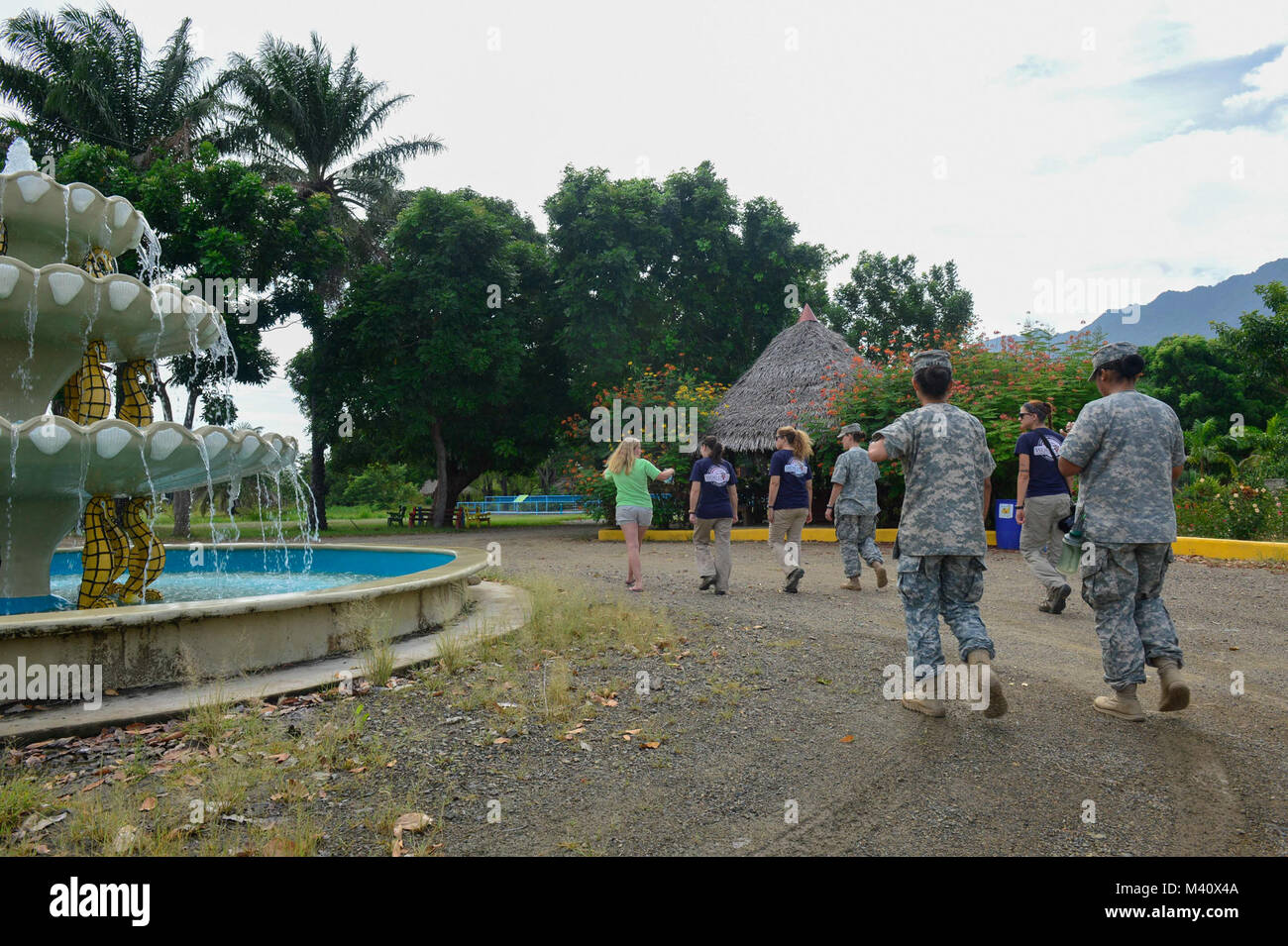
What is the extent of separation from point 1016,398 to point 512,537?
13.0 m

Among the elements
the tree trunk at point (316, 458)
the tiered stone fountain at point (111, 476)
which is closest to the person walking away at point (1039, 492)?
the tiered stone fountain at point (111, 476)

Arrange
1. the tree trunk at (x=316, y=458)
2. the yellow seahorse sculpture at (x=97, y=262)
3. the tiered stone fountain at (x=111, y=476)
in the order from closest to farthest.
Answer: the tiered stone fountain at (x=111, y=476), the yellow seahorse sculpture at (x=97, y=262), the tree trunk at (x=316, y=458)

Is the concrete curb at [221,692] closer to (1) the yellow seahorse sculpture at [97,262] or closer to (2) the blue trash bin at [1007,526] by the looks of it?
(1) the yellow seahorse sculpture at [97,262]

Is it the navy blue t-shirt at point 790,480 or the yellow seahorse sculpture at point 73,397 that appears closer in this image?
the yellow seahorse sculpture at point 73,397

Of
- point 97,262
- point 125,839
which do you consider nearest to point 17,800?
point 125,839

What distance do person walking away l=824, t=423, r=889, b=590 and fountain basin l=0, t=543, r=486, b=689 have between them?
4864mm

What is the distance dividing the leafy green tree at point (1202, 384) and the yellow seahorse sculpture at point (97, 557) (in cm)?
4012

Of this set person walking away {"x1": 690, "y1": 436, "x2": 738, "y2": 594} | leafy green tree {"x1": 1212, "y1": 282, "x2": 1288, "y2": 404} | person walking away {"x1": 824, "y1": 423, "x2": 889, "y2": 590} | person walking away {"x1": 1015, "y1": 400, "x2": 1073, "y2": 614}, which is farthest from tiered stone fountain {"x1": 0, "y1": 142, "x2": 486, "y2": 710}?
leafy green tree {"x1": 1212, "y1": 282, "x2": 1288, "y2": 404}

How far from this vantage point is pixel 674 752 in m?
3.79

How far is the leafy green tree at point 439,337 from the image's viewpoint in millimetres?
22844

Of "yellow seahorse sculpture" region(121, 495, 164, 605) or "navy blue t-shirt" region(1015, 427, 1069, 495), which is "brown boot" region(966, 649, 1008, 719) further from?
"yellow seahorse sculpture" region(121, 495, 164, 605)

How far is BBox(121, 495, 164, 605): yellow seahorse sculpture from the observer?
21.7ft
